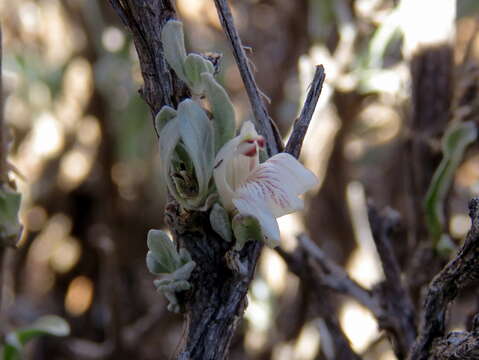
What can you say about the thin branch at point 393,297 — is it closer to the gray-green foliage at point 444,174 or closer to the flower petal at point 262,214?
the gray-green foliage at point 444,174

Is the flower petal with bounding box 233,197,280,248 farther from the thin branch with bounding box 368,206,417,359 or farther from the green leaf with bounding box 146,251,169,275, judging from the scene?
the thin branch with bounding box 368,206,417,359

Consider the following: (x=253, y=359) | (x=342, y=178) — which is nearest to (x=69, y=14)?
(x=342, y=178)

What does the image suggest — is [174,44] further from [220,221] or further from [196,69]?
[220,221]

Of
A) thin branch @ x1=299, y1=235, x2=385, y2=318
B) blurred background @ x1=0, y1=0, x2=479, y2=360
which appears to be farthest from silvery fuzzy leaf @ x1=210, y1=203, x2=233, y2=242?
blurred background @ x1=0, y1=0, x2=479, y2=360

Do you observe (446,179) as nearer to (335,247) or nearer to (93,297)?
(335,247)

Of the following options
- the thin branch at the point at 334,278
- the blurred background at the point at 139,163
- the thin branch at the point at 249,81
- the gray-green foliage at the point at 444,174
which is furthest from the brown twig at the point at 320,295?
the blurred background at the point at 139,163

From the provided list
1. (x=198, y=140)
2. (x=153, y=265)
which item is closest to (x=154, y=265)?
(x=153, y=265)
